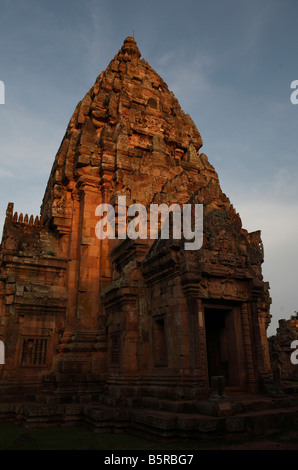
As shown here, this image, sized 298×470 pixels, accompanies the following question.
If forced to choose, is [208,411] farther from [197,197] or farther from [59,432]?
[197,197]

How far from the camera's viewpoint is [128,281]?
34.4 feet

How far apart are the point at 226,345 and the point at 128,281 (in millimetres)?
3376

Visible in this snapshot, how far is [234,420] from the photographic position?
671 cm

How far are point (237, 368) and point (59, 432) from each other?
480 cm

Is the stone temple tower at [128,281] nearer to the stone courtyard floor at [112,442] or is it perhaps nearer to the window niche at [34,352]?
the window niche at [34,352]

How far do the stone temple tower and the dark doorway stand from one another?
0.11 feet

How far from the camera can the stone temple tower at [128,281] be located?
9.25 metres

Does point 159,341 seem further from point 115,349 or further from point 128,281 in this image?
point 128,281

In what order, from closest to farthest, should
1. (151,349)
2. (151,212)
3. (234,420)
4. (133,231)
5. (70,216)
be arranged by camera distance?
(234,420)
(151,349)
(133,231)
(151,212)
(70,216)

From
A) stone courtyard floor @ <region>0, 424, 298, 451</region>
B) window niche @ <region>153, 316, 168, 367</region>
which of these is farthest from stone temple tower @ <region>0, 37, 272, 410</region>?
stone courtyard floor @ <region>0, 424, 298, 451</region>

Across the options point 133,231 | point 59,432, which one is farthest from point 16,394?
point 133,231

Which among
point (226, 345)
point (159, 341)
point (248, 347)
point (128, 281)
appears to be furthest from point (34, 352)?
point (248, 347)

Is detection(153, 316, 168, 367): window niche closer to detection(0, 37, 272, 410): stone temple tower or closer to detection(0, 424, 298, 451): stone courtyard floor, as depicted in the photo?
detection(0, 37, 272, 410): stone temple tower
